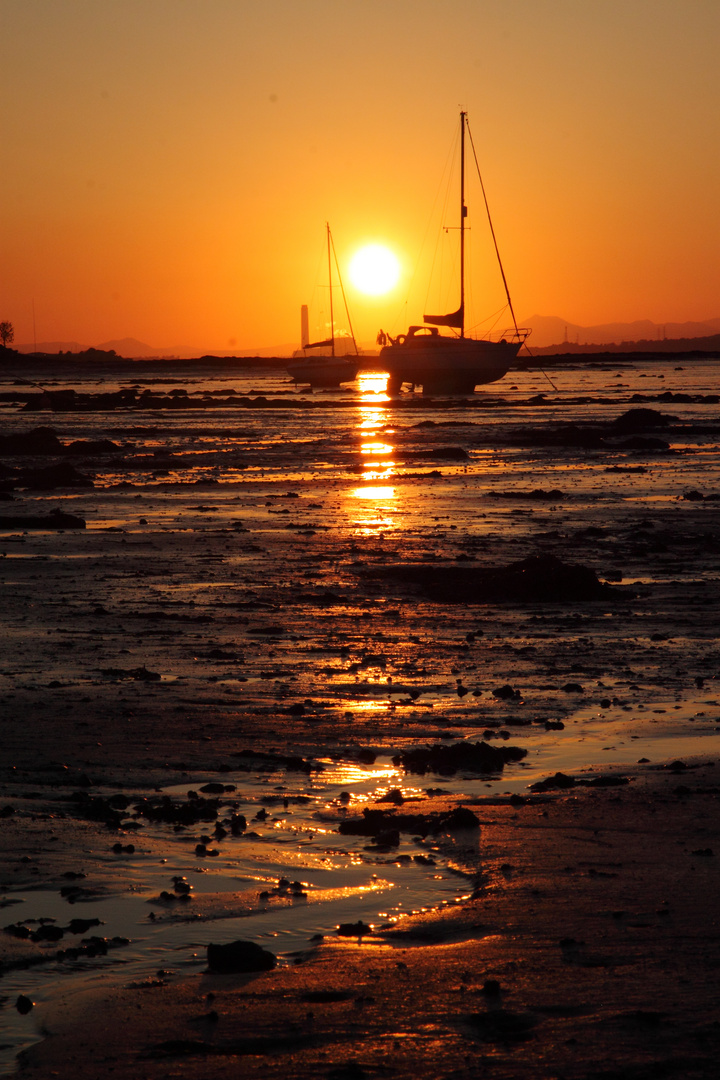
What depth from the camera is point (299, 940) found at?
5.20 meters

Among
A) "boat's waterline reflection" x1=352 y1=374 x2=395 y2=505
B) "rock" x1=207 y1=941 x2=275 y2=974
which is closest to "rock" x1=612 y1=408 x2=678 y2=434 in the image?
"boat's waterline reflection" x1=352 y1=374 x2=395 y2=505

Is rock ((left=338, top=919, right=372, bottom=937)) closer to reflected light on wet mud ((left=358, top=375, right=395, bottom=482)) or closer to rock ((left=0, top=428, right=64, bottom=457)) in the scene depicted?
reflected light on wet mud ((left=358, top=375, right=395, bottom=482))

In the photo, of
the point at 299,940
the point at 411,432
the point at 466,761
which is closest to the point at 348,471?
the point at 411,432

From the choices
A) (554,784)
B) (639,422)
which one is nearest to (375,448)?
(639,422)

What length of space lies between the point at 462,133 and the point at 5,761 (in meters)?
66.8

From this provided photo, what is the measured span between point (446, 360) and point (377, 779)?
71.8 meters

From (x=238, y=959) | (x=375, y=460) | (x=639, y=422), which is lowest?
(x=238, y=959)

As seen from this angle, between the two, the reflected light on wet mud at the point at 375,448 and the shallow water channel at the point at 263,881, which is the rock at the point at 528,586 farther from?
the reflected light on wet mud at the point at 375,448

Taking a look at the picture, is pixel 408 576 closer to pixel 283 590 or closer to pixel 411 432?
pixel 283 590

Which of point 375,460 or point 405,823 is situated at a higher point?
point 375,460

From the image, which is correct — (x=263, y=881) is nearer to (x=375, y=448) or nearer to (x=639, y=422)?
(x=375, y=448)

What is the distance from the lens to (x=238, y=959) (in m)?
4.85

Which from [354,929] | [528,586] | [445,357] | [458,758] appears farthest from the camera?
[445,357]

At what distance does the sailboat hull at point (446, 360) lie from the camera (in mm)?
77250
